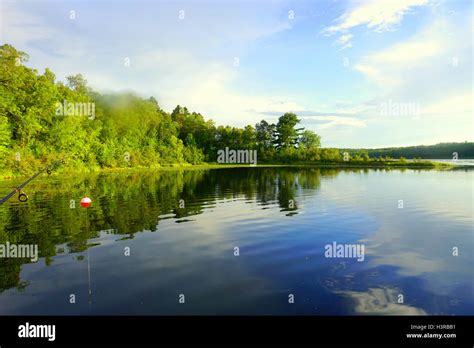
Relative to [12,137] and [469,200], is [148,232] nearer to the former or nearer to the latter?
[469,200]

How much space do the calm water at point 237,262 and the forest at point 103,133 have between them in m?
41.0

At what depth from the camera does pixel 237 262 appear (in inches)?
491

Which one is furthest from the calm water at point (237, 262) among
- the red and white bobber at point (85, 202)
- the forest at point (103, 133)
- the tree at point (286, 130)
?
the tree at point (286, 130)

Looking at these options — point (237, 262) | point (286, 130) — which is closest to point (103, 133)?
point (286, 130)

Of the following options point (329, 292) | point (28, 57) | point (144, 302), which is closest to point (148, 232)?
point (144, 302)

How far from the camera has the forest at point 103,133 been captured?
56906 mm

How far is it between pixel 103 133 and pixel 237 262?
85.5 metres

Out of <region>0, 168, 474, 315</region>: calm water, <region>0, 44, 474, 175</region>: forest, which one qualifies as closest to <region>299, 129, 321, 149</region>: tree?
<region>0, 44, 474, 175</region>: forest

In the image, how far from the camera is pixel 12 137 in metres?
56.9

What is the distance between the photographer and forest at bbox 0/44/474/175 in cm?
5691
